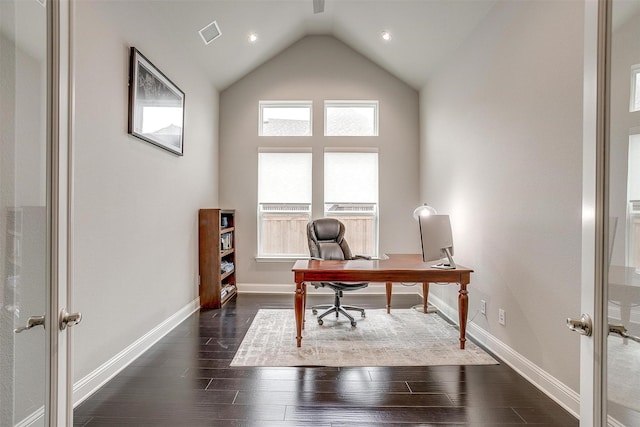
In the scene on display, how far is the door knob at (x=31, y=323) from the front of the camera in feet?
2.87

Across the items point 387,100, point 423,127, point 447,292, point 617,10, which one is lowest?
point 447,292

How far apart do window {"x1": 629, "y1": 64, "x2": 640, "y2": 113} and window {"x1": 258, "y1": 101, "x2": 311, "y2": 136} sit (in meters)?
4.29

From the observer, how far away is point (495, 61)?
2.80 meters

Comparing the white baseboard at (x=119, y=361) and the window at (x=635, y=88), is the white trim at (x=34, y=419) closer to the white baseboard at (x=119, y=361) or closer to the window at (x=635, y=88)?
the white baseboard at (x=119, y=361)

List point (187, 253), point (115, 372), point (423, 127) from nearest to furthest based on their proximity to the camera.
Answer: point (115, 372)
point (187, 253)
point (423, 127)

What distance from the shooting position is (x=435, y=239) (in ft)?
9.55

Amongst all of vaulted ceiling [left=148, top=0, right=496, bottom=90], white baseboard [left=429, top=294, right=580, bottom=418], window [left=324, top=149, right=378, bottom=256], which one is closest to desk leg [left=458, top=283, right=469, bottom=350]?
white baseboard [left=429, top=294, right=580, bottom=418]

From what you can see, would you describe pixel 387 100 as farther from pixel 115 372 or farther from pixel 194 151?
pixel 115 372

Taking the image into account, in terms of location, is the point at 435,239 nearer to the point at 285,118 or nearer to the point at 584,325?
the point at 584,325

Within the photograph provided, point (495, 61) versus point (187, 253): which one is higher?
point (495, 61)

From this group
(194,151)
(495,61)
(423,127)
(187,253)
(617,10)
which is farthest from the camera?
(423,127)

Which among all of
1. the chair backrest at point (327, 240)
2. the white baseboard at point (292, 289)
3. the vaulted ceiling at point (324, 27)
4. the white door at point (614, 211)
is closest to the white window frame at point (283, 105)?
the vaulted ceiling at point (324, 27)

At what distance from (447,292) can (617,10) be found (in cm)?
351

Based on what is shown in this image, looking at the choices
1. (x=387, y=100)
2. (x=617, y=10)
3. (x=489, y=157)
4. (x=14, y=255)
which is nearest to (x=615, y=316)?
(x=617, y=10)
